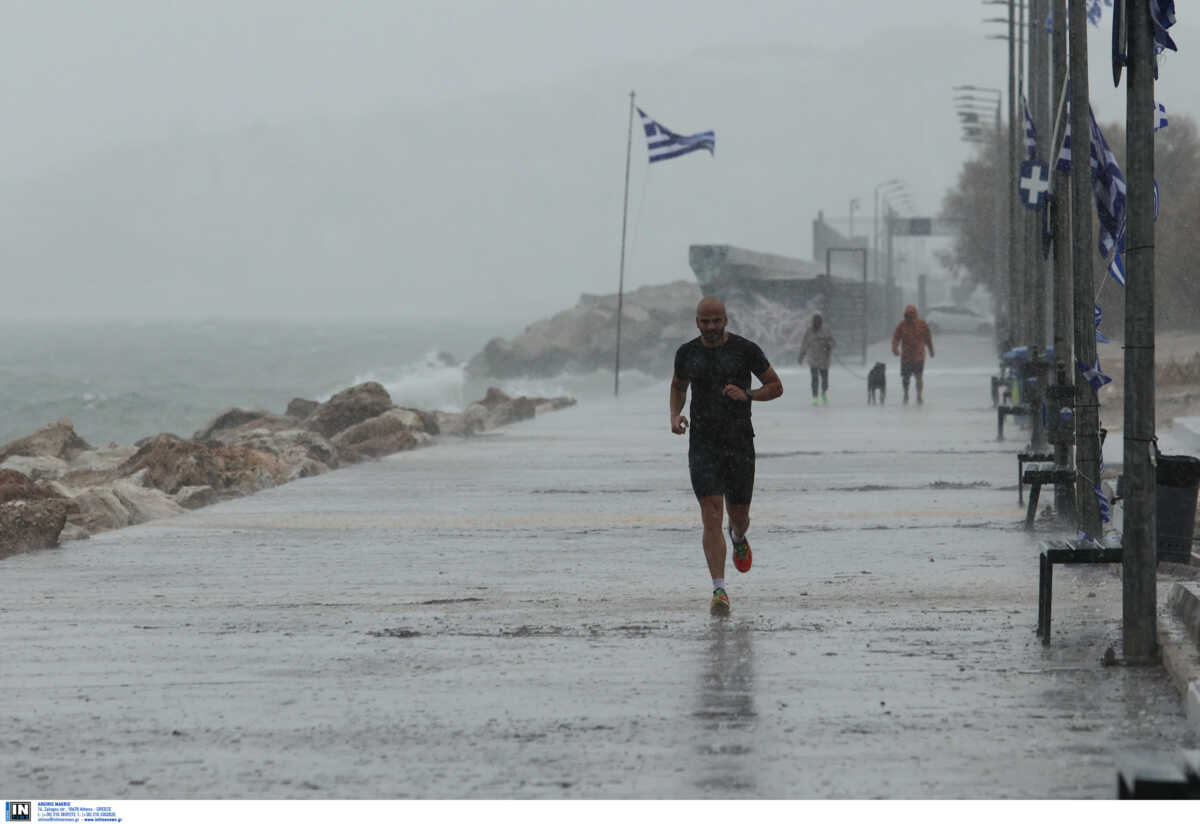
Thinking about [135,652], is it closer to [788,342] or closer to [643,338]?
[788,342]

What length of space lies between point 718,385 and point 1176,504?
2.82 m

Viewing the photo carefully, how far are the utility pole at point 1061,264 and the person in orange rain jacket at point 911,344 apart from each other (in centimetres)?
1634

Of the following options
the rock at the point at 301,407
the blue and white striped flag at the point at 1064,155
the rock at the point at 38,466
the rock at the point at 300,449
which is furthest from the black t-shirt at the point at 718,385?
the rock at the point at 301,407

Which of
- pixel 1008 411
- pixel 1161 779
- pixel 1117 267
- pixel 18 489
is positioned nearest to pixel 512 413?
pixel 1008 411

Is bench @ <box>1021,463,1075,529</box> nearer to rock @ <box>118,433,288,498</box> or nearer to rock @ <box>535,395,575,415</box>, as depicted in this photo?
rock @ <box>118,433,288,498</box>

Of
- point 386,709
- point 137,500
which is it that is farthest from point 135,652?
point 137,500

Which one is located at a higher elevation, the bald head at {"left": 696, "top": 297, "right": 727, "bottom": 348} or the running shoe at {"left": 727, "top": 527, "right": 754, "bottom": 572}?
the bald head at {"left": 696, "top": 297, "right": 727, "bottom": 348}

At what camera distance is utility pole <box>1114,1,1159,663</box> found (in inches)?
350

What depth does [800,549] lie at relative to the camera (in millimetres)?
14211

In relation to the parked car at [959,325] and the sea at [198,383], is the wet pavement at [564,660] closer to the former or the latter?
the sea at [198,383]

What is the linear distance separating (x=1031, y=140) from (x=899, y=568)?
37.7 ft

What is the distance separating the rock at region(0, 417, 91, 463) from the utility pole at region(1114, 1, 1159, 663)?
28.8 meters

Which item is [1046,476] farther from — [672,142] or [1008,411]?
[672,142]

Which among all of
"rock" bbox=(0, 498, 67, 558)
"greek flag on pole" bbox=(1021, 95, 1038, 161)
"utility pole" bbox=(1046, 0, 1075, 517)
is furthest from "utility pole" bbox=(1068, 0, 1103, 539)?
"greek flag on pole" bbox=(1021, 95, 1038, 161)
